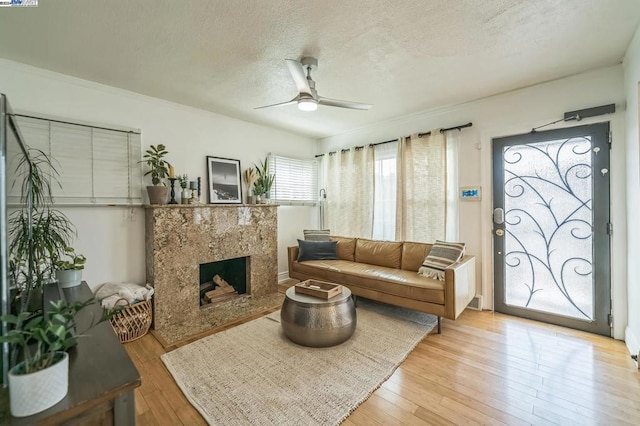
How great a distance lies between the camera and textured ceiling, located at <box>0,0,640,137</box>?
183cm

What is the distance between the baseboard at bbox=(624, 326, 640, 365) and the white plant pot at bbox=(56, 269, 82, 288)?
4.71 meters

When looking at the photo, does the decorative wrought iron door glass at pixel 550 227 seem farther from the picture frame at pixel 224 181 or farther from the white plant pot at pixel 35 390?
the white plant pot at pixel 35 390

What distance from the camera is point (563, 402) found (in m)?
1.81

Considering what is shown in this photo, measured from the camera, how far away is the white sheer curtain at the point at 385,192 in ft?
14.0

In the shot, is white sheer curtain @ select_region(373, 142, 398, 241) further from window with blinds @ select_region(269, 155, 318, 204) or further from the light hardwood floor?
the light hardwood floor

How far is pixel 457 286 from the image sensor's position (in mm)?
2754

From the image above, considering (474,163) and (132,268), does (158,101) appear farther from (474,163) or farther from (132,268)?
(474,163)

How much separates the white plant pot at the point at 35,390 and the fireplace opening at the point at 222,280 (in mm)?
2940

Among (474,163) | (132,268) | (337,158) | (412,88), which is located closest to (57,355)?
(132,268)

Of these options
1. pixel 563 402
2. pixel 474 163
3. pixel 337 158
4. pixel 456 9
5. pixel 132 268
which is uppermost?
pixel 456 9

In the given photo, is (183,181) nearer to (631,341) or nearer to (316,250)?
(316,250)

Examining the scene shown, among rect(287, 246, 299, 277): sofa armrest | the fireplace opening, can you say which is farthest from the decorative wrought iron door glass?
the fireplace opening

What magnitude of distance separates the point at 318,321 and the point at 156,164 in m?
2.51

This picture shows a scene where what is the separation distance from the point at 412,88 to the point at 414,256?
2.09 metres
